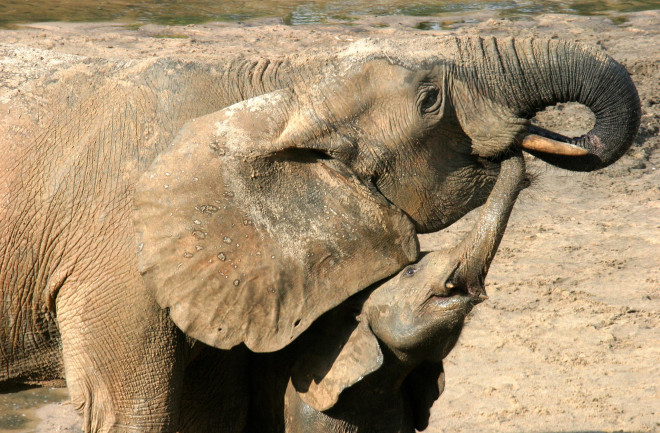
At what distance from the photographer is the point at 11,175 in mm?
3486

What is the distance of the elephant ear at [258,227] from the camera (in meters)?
3.14

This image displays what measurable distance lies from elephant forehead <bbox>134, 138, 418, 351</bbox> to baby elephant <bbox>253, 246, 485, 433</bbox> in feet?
0.43

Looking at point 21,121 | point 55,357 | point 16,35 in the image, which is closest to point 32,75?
point 21,121

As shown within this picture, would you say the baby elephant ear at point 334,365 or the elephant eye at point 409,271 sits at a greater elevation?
the elephant eye at point 409,271

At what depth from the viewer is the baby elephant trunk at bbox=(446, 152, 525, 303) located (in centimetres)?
306

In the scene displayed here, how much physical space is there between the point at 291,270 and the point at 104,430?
0.98 meters

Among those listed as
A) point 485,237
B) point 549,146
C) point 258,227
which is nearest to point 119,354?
point 258,227

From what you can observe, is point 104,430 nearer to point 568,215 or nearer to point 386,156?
point 386,156

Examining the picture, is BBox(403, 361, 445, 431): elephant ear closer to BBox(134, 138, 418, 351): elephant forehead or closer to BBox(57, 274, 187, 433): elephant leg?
BBox(134, 138, 418, 351): elephant forehead

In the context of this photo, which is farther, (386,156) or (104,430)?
(104,430)

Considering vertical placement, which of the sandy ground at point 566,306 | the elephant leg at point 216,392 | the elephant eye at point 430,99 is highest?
the elephant eye at point 430,99

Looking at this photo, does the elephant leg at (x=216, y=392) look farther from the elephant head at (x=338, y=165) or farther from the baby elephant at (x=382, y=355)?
the elephant head at (x=338, y=165)

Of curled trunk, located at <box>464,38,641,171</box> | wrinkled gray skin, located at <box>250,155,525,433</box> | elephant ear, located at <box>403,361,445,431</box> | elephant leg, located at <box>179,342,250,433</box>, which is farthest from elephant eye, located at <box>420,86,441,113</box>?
elephant leg, located at <box>179,342,250,433</box>

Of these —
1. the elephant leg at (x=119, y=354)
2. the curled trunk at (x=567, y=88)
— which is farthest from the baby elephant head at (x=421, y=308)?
the elephant leg at (x=119, y=354)
